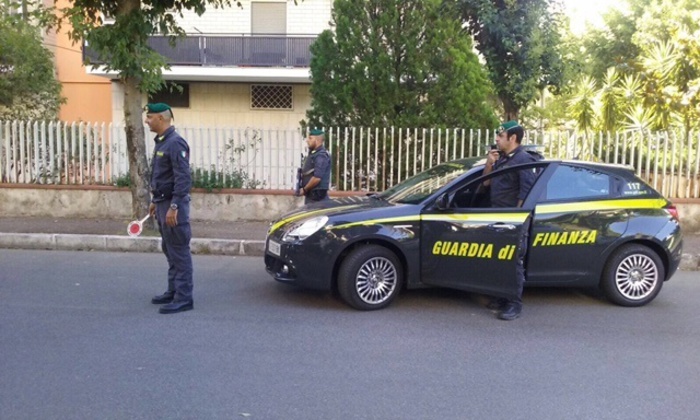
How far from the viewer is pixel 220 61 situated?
769 inches

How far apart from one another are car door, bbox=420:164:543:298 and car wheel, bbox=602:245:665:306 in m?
1.13

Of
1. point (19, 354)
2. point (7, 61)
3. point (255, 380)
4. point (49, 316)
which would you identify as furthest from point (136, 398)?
point (7, 61)

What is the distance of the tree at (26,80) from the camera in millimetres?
16047

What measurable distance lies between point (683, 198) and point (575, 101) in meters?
5.49

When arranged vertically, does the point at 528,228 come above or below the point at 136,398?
above

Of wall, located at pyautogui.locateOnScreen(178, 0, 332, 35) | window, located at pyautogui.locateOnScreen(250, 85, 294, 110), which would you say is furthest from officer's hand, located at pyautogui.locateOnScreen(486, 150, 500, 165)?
window, located at pyautogui.locateOnScreen(250, 85, 294, 110)

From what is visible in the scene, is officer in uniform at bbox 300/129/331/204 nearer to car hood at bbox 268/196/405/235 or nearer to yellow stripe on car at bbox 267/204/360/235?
car hood at bbox 268/196/405/235

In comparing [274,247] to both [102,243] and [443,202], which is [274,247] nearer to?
[443,202]

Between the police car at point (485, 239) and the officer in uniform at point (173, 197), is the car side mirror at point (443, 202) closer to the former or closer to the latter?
the police car at point (485, 239)

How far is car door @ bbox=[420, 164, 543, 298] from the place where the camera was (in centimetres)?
606

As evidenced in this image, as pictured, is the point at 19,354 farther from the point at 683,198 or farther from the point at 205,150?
the point at 683,198

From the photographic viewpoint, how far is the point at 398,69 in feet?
36.7

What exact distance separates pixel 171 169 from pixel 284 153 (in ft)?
18.7

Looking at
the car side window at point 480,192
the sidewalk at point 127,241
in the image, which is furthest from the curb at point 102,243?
the car side window at point 480,192
